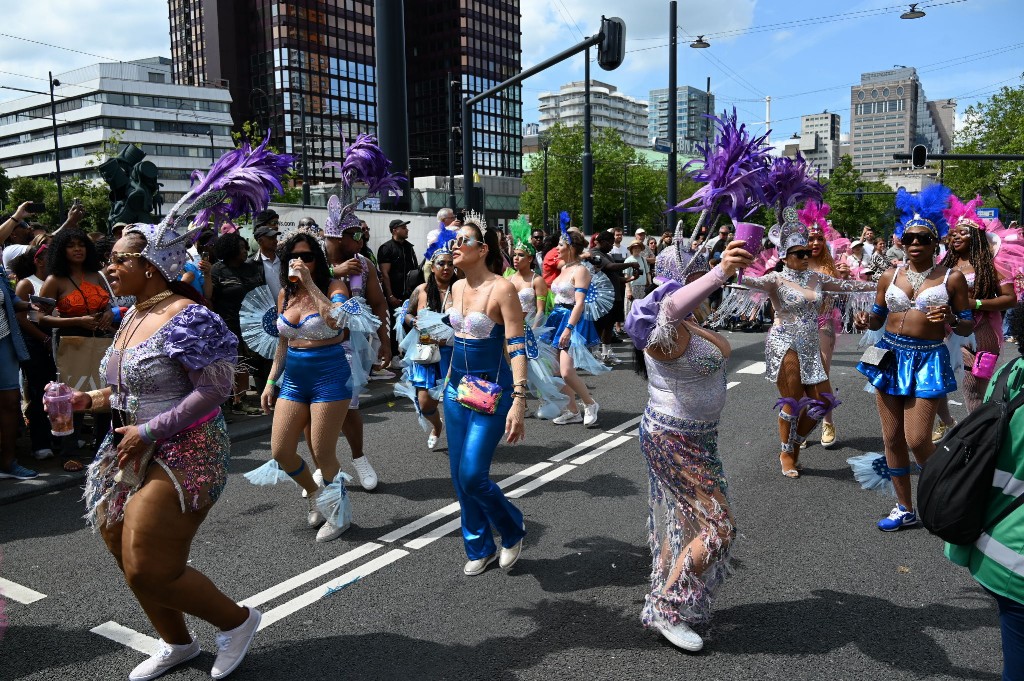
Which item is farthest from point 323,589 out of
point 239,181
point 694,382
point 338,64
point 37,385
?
point 338,64

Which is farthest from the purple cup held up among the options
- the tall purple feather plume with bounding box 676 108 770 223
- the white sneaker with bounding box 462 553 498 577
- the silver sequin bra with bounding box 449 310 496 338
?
the white sneaker with bounding box 462 553 498 577

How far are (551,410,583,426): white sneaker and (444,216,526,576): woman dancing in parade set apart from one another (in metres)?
3.67

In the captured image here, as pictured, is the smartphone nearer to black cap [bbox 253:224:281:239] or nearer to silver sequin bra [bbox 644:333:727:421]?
black cap [bbox 253:224:281:239]

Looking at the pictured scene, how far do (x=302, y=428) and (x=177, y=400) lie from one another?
190 cm

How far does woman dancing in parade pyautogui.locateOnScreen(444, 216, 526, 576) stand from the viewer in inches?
166

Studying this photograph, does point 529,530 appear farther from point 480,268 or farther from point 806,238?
point 806,238

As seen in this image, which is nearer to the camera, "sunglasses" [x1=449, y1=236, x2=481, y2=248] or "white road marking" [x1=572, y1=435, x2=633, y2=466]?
"sunglasses" [x1=449, y1=236, x2=481, y2=248]

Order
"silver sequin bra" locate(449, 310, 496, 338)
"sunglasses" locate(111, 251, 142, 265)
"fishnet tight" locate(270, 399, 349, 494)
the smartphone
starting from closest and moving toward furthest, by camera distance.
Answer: "sunglasses" locate(111, 251, 142, 265) → "silver sequin bra" locate(449, 310, 496, 338) → "fishnet tight" locate(270, 399, 349, 494) → the smartphone

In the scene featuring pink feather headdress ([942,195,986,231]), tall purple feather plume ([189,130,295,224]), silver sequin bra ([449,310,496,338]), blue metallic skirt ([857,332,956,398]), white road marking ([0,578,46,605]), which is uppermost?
tall purple feather plume ([189,130,295,224])

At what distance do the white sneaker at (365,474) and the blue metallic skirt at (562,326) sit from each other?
2881 millimetres

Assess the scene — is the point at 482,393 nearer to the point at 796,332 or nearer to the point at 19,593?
the point at 19,593

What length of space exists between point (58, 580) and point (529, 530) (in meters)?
2.81

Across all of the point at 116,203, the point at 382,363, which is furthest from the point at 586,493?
the point at 116,203

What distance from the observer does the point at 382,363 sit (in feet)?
20.5
